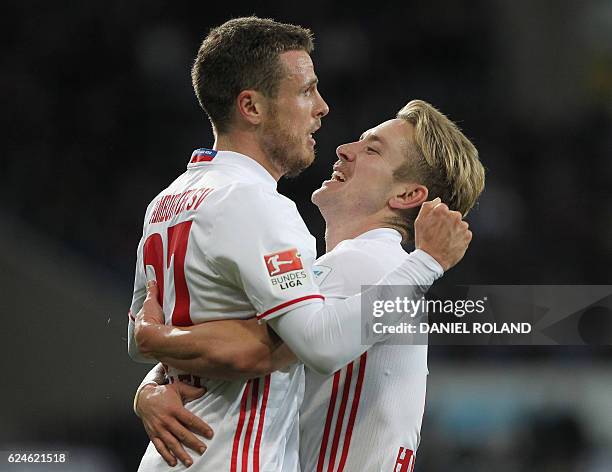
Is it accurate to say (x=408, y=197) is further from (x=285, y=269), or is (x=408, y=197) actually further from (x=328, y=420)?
(x=285, y=269)

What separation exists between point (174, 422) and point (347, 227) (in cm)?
89

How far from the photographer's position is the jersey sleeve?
6.27 feet

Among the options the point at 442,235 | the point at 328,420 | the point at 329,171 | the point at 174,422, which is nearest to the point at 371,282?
the point at 442,235

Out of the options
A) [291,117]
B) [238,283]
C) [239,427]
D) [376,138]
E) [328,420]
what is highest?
[376,138]

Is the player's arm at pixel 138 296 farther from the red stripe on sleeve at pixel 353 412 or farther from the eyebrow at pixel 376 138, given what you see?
the eyebrow at pixel 376 138

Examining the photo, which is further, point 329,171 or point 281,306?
point 329,171

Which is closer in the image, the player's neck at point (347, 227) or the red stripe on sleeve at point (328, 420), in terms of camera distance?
the red stripe on sleeve at point (328, 420)

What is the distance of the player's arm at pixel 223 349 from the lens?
1.96 m

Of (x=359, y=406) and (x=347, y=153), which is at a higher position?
(x=347, y=153)

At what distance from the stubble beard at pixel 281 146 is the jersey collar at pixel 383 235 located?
352 millimetres

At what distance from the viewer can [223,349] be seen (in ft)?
6.40

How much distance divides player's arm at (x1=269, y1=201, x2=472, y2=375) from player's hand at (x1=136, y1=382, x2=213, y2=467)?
311 millimetres

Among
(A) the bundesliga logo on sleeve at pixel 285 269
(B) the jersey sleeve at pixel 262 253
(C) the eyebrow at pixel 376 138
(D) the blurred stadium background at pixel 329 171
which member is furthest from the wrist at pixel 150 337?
(D) the blurred stadium background at pixel 329 171

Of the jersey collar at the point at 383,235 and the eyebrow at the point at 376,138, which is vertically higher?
the eyebrow at the point at 376,138
